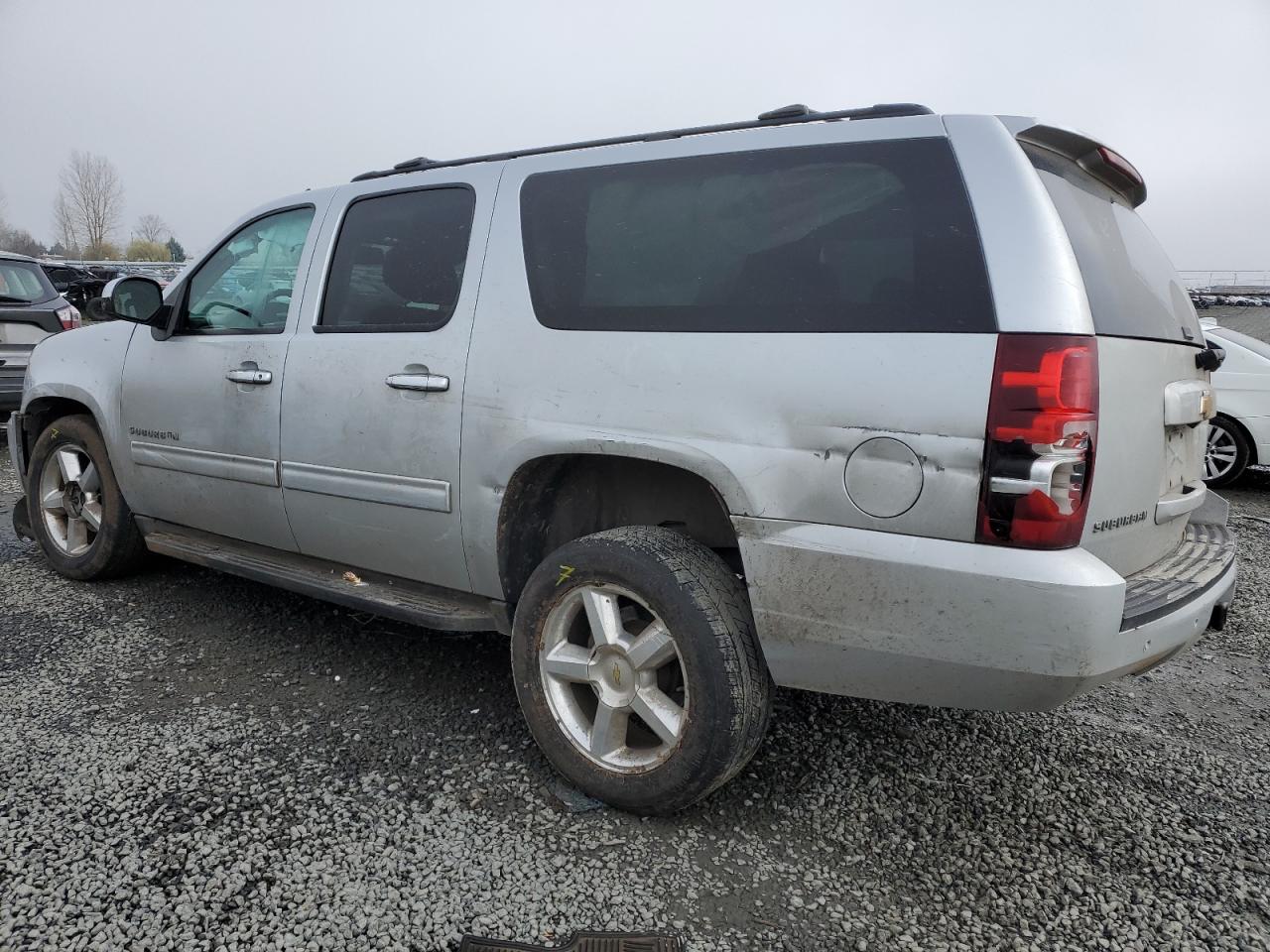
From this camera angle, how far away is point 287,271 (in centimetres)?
338

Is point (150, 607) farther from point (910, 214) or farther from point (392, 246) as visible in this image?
point (910, 214)

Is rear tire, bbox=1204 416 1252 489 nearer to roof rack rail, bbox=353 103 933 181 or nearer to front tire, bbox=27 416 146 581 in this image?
roof rack rail, bbox=353 103 933 181

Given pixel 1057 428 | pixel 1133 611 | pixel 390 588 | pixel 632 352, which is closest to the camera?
pixel 1057 428

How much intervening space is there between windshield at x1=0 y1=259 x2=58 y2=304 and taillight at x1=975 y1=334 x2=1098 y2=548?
934 cm

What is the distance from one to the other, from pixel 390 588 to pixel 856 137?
6.80ft

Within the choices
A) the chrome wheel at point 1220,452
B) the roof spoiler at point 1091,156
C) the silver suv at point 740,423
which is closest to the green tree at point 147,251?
the chrome wheel at point 1220,452

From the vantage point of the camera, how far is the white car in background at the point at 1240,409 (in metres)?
7.13

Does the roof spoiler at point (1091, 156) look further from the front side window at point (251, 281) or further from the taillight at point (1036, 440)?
the front side window at point (251, 281)

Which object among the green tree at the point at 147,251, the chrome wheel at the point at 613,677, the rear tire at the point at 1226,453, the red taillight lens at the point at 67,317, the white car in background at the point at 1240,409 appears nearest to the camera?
the chrome wheel at the point at 613,677

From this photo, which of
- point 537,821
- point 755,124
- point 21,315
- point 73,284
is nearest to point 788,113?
point 755,124

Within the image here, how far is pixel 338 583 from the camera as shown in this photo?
3105 millimetres

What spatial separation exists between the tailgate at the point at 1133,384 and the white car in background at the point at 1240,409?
5.49 meters

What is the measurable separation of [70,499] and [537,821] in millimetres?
3296

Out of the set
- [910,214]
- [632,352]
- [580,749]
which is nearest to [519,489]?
[632,352]
